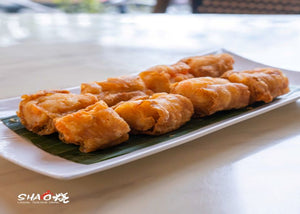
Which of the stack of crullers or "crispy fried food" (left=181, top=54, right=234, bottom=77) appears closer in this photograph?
the stack of crullers

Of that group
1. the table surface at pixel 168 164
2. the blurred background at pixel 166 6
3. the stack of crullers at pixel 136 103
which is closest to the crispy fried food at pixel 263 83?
the stack of crullers at pixel 136 103

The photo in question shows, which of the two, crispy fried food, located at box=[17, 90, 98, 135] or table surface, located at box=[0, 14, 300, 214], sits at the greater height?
crispy fried food, located at box=[17, 90, 98, 135]

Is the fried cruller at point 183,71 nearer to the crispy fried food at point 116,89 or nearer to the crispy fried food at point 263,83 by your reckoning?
the crispy fried food at point 116,89

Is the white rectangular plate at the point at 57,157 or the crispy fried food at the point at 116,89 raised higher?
the crispy fried food at the point at 116,89

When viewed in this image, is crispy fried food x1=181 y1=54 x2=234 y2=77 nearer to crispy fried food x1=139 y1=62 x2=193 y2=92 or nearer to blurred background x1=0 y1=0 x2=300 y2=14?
crispy fried food x1=139 y1=62 x2=193 y2=92

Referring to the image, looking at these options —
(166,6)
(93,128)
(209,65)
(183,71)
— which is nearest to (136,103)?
(93,128)

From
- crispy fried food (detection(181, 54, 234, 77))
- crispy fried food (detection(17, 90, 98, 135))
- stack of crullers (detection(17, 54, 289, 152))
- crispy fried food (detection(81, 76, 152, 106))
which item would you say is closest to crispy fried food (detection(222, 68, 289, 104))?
stack of crullers (detection(17, 54, 289, 152))
